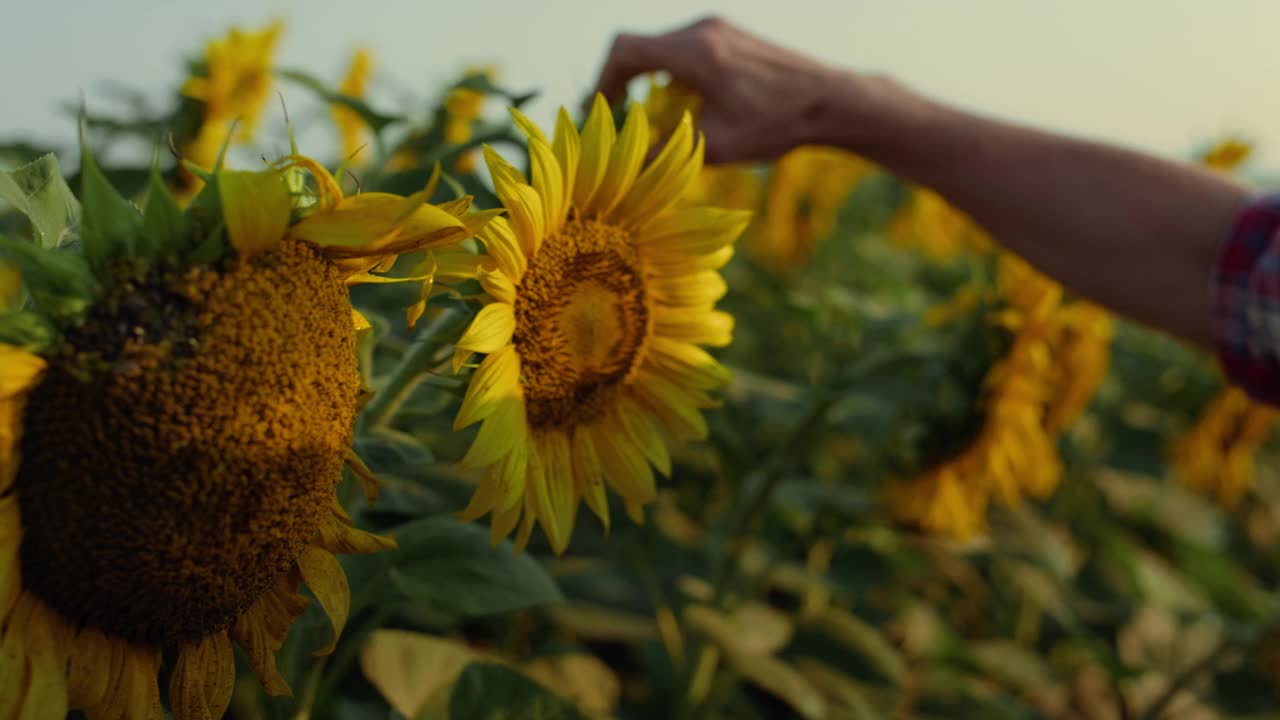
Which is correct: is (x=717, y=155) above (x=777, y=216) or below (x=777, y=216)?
above

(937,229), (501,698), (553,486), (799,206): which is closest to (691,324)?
(553,486)

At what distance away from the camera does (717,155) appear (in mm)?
1562

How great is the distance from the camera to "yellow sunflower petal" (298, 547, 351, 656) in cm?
80

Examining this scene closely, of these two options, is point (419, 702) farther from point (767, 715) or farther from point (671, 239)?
point (767, 715)

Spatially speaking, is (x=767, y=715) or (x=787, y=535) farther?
(x=787, y=535)

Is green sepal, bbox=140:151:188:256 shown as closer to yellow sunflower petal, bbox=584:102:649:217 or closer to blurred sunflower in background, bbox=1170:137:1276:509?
yellow sunflower petal, bbox=584:102:649:217

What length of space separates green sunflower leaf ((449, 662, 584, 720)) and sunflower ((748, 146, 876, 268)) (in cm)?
282

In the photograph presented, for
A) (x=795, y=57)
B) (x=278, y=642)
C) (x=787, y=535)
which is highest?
(x=795, y=57)

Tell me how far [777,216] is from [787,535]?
1.68 meters

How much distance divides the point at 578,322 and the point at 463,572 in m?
0.31

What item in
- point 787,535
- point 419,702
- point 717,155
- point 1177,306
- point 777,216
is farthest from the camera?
point 777,216

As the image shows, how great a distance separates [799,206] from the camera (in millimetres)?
3969

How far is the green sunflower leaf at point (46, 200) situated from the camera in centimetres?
77

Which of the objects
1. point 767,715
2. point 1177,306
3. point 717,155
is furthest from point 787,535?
point 717,155
